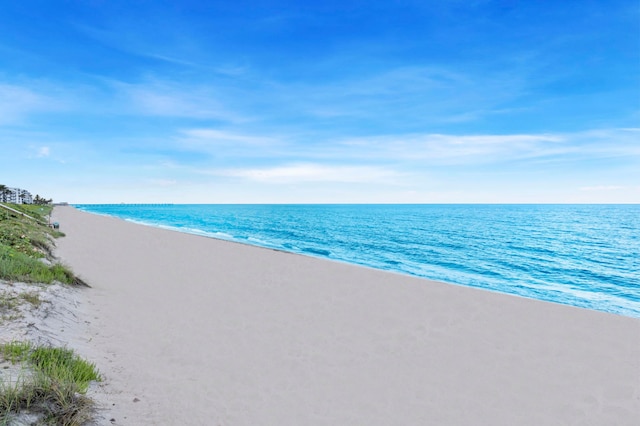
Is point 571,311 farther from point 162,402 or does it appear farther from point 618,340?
point 162,402

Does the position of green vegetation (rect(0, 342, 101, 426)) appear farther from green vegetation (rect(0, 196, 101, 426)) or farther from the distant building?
the distant building

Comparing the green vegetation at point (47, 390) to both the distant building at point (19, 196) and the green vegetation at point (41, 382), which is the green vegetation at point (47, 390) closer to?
the green vegetation at point (41, 382)

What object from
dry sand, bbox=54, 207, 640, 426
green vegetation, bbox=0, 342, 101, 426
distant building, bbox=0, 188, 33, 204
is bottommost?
dry sand, bbox=54, 207, 640, 426

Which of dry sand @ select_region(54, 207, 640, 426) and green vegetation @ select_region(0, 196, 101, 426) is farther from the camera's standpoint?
dry sand @ select_region(54, 207, 640, 426)

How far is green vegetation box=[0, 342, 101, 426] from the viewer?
3713mm

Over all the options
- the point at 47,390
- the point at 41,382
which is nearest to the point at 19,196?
the point at 41,382

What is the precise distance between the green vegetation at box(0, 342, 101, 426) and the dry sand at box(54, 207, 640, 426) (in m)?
0.42

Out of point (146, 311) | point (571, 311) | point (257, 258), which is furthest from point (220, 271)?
point (571, 311)

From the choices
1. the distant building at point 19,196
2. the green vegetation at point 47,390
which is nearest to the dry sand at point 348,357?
the green vegetation at point 47,390

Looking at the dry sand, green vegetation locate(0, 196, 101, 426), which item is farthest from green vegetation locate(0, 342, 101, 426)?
the dry sand

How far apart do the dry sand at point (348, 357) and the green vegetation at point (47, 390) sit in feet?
1.37

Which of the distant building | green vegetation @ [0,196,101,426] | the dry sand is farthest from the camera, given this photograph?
the distant building

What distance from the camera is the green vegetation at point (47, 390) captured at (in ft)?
12.2

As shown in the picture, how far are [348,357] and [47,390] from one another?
574cm
